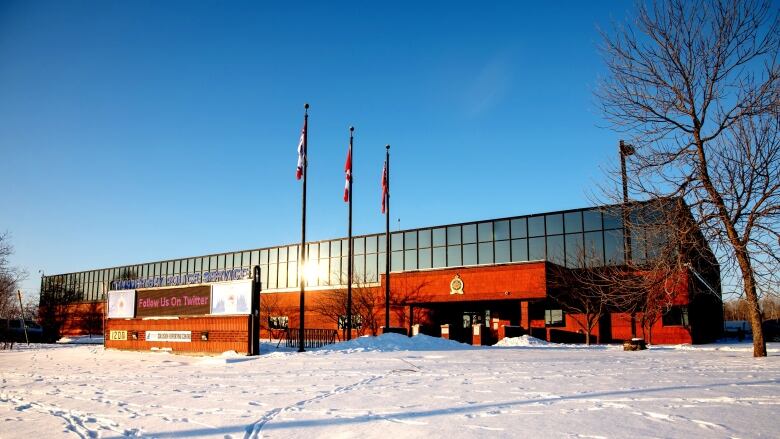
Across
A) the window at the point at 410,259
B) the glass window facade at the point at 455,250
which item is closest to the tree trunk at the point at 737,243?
the glass window facade at the point at 455,250

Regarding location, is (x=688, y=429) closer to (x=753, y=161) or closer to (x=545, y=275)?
(x=753, y=161)

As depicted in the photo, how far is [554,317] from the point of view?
42094 mm

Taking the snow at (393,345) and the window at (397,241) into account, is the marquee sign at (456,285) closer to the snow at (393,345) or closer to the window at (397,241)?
the window at (397,241)

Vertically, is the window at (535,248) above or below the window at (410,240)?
below

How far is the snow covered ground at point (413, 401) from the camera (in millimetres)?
7422

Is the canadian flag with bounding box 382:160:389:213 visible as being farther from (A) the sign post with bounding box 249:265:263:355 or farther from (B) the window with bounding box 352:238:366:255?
(B) the window with bounding box 352:238:366:255

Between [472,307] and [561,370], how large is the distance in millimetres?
31356

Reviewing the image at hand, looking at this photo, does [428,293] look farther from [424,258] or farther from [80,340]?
[80,340]

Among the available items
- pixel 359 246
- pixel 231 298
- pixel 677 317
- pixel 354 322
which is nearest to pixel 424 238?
pixel 359 246

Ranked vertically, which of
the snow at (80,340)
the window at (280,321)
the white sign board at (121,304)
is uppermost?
the white sign board at (121,304)

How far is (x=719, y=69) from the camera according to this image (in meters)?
17.2

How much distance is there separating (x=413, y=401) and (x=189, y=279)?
20.8m

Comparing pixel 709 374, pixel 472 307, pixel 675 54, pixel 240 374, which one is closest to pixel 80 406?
pixel 240 374

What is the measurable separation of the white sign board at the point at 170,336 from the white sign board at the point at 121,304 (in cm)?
197
